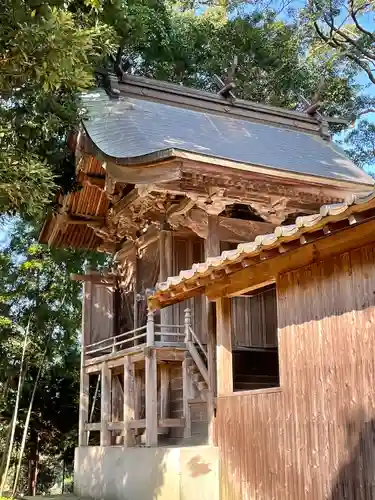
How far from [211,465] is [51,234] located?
6656 mm

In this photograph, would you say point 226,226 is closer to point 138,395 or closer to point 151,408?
point 151,408

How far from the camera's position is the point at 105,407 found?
8992 millimetres

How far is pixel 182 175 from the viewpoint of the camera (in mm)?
7402

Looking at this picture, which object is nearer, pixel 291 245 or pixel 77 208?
pixel 291 245

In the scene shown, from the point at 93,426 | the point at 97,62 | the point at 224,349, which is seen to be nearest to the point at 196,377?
the point at 224,349

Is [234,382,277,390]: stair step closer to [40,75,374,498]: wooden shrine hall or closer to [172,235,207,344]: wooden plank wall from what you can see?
[40,75,374,498]: wooden shrine hall

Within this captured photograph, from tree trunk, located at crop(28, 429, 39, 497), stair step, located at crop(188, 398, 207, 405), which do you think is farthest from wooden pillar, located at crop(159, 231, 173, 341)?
tree trunk, located at crop(28, 429, 39, 497)

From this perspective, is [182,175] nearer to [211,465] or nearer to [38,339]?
[211,465]

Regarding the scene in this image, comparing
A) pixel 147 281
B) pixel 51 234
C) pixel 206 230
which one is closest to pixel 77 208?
pixel 51 234

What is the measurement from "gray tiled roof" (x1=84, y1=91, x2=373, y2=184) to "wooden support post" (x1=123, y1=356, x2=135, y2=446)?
279 cm

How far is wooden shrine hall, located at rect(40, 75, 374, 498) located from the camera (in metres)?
7.59

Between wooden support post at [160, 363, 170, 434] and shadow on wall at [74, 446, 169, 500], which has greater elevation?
wooden support post at [160, 363, 170, 434]

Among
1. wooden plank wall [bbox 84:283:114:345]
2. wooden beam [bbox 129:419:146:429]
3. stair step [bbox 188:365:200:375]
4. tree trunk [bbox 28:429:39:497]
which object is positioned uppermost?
wooden plank wall [bbox 84:283:114:345]

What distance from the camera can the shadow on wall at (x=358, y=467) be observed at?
430cm
